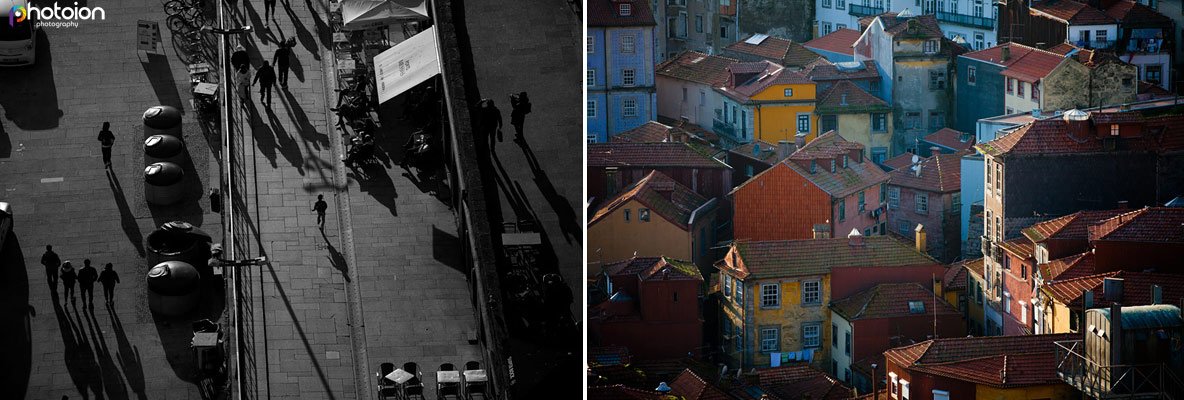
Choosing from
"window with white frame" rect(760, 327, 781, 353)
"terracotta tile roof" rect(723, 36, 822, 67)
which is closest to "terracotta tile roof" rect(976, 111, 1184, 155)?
"terracotta tile roof" rect(723, 36, 822, 67)

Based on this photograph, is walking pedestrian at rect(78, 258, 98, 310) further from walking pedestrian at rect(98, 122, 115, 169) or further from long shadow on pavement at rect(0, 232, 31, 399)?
walking pedestrian at rect(98, 122, 115, 169)

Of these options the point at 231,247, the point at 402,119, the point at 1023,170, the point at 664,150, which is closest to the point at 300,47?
the point at 402,119

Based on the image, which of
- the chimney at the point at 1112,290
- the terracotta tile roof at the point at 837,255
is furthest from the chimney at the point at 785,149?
the chimney at the point at 1112,290

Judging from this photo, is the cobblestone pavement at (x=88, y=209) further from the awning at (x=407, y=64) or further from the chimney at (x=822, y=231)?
the chimney at (x=822, y=231)

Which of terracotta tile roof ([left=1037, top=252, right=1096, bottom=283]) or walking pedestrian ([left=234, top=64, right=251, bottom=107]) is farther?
walking pedestrian ([left=234, top=64, right=251, bottom=107])

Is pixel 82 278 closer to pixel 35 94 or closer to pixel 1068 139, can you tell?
pixel 35 94

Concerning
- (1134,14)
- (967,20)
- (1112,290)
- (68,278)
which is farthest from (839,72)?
(68,278)

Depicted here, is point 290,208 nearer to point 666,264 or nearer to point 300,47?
point 300,47

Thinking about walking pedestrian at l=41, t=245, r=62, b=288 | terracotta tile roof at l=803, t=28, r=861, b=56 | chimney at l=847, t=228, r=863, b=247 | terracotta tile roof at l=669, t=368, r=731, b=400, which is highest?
terracotta tile roof at l=803, t=28, r=861, b=56
